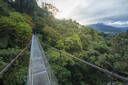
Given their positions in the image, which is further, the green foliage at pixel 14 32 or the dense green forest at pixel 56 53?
the green foliage at pixel 14 32

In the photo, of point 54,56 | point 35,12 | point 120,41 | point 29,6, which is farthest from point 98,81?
point 29,6

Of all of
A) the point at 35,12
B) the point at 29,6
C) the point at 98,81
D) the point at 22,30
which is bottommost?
the point at 98,81

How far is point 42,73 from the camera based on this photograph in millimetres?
1990

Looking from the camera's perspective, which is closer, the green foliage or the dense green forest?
the dense green forest

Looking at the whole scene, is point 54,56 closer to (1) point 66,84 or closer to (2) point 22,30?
(1) point 66,84

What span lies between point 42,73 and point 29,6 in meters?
13.8

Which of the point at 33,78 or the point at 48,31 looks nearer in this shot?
the point at 33,78

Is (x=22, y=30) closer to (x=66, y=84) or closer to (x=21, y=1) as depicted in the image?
(x=66, y=84)

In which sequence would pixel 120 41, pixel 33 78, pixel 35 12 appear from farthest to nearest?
pixel 35 12, pixel 120 41, pixel 33 78

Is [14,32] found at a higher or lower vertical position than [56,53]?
higher

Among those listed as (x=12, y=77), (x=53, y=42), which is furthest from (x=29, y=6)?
(x=12, y=77)

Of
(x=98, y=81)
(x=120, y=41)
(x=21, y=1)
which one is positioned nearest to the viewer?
(x=120, y=41)

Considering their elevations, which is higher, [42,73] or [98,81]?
[42,73]

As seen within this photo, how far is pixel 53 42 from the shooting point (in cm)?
867
